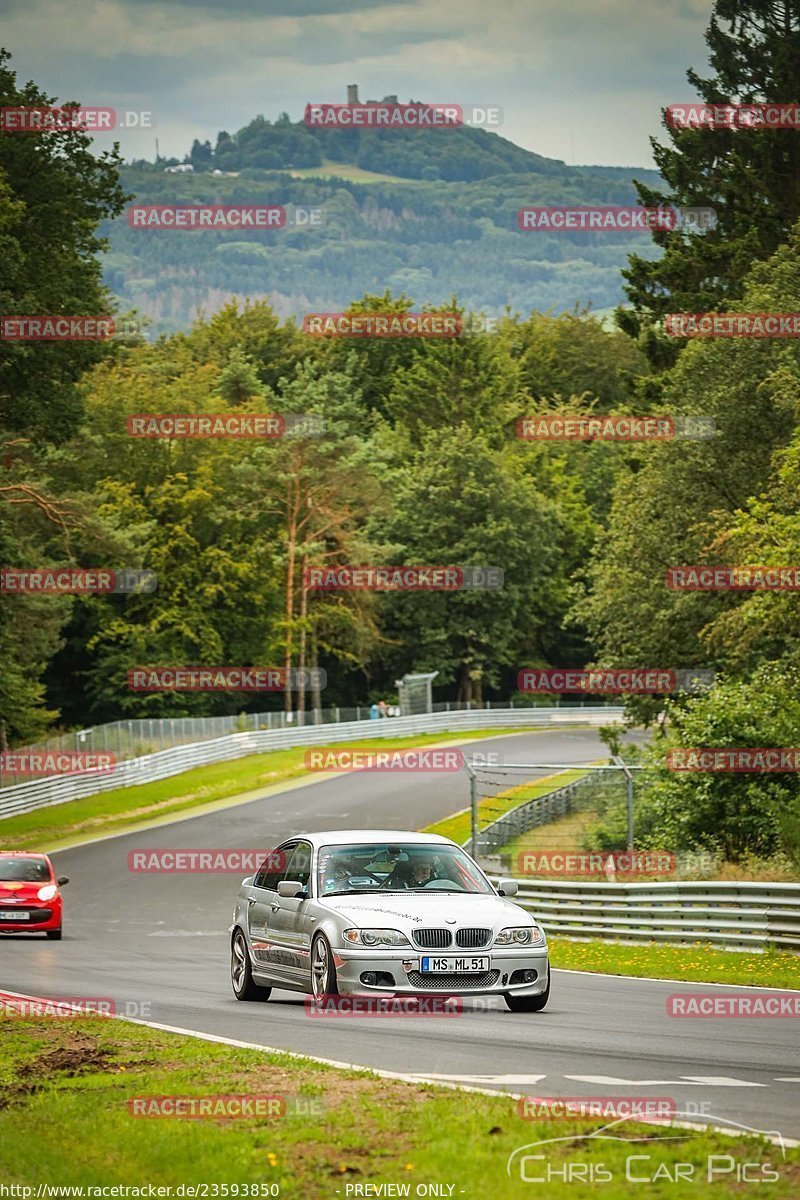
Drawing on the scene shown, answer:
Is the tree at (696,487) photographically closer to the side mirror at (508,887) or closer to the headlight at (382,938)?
the side mirror at (508,887)

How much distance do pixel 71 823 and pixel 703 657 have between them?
2023 centimetres

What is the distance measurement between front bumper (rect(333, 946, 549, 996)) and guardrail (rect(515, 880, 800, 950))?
802 cm

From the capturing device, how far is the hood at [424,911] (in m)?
14.5

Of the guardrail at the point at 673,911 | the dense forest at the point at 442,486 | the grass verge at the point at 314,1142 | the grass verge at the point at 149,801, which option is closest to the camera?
the grass verge at the point at 314,1142

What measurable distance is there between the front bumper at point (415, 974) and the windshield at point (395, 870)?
100 cm

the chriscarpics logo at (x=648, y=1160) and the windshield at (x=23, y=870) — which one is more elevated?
the chriscarpics logo at (x=648, y=1160)

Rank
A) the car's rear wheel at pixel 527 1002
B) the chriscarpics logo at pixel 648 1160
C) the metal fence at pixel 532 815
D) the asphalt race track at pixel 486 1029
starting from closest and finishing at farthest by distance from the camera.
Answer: the chriscarpics logo at pixel 648 1160 → the asphalt race track at pixel 486 1029 → the car's rear wheel at pixel 527 1002 → the metal fence at pixel 532 815

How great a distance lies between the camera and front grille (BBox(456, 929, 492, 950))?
1450 centimetres

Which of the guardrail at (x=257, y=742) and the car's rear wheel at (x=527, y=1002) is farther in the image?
the guardrail at (x=257, y=742)

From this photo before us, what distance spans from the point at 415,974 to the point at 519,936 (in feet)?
2.98

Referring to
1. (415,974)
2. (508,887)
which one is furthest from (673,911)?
(415,974)

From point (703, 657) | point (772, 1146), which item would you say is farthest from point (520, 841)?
point (772, 1146)

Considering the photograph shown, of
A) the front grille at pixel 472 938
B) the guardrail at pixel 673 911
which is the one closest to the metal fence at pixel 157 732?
the guardrail at pixel 673 911

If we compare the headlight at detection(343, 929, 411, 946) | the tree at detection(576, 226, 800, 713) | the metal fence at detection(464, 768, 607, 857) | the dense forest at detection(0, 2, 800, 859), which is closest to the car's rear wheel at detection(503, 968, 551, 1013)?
the headlight at detection(343, 929, 411, 946)
